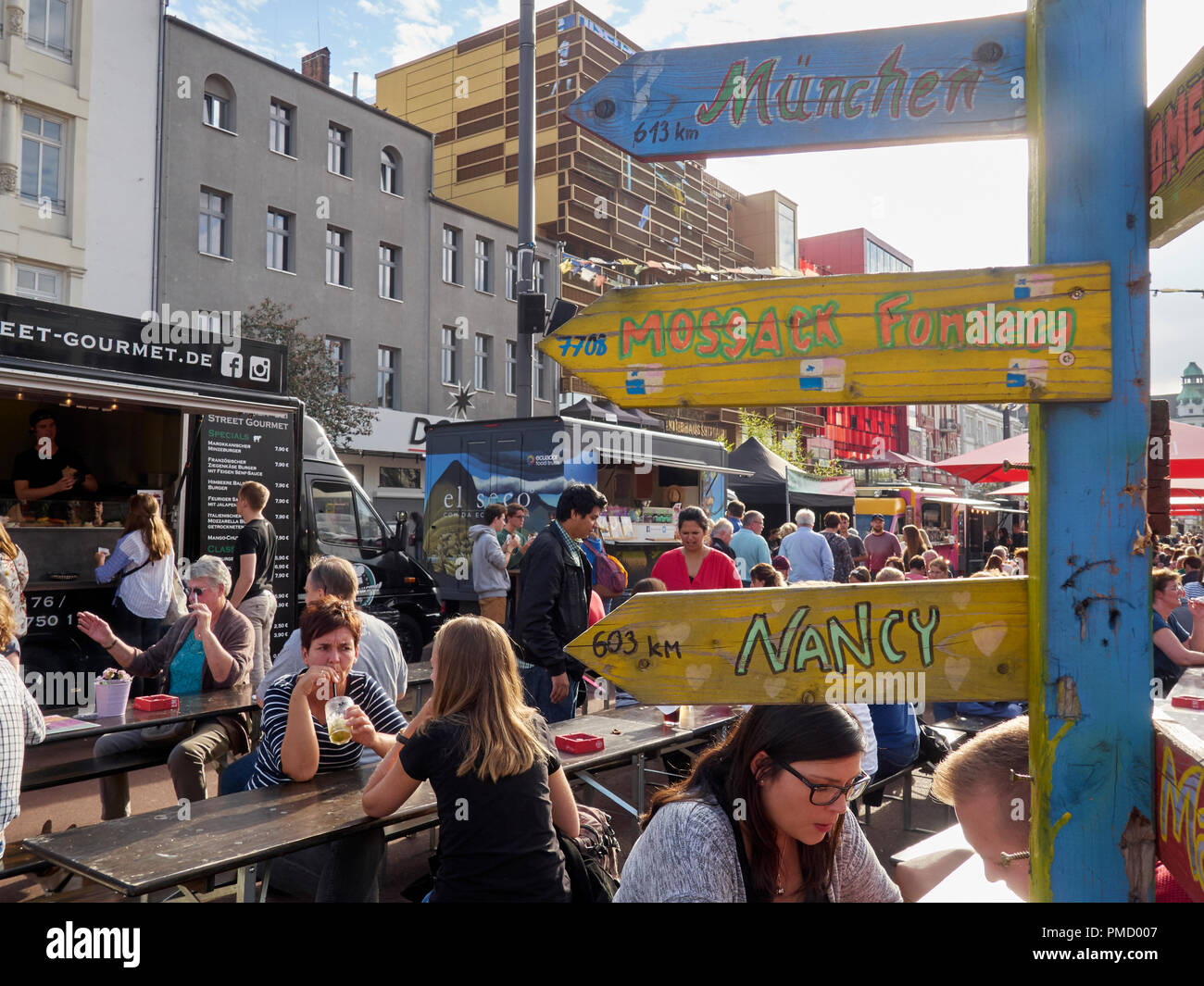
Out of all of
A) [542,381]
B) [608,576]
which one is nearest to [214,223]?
[542,381]

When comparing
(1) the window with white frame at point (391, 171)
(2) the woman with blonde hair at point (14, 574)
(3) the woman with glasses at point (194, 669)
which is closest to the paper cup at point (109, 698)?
(3) the woman with glasses at point (194, 669)

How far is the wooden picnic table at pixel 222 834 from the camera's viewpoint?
9.07 ft

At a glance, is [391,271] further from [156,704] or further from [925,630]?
[925,630]

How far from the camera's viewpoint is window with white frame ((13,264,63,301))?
691 inches

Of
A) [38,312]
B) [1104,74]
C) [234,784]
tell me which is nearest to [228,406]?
[38,312]

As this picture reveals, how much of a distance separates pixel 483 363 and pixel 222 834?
27.1 metres

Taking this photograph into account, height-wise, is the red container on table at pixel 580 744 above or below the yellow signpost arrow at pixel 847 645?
below

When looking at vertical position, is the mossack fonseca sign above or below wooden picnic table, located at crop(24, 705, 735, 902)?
above

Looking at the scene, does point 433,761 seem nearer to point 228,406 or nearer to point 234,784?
point 234,784

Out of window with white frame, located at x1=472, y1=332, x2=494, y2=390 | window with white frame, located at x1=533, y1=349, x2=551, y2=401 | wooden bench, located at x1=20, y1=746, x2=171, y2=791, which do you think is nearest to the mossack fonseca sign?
wooden bench, located at x1=20, y1=746, x2=171, y2=791

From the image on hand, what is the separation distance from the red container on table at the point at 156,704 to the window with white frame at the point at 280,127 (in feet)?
68.8

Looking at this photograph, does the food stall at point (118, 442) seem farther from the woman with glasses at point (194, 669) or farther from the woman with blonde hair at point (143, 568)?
the woman with glasses at point (194, 669)

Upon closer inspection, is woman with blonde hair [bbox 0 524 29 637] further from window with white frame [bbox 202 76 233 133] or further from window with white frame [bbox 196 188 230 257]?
window with white frame [bbox 202 76 233 133]

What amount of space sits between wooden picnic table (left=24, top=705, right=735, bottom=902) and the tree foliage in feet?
55.7
